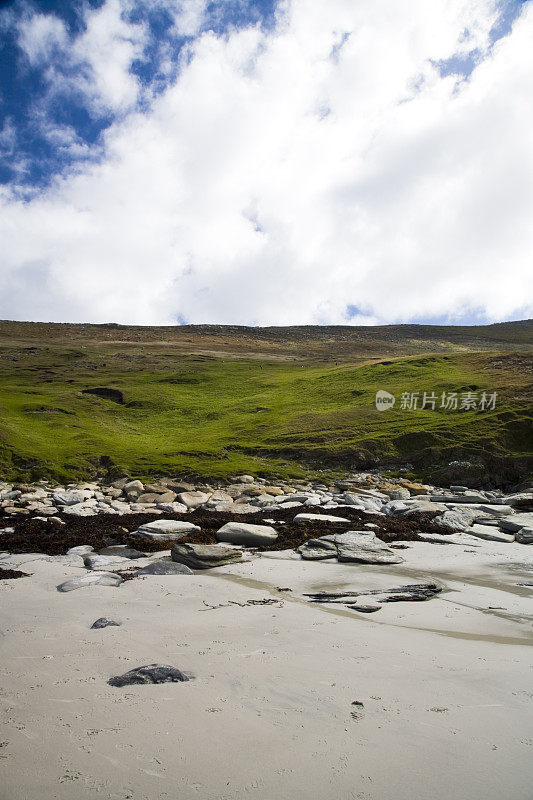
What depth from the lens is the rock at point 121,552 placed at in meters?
10.9

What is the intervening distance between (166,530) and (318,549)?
4.55 metres

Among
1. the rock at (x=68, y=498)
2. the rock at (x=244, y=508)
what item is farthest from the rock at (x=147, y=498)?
the rock at (x=244, y=508)

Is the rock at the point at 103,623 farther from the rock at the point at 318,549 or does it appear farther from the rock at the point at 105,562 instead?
the rock at the point at 318,549

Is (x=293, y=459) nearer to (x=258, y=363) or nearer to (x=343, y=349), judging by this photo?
(x=258, y=363)

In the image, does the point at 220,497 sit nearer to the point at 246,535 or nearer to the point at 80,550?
the point at 246,535

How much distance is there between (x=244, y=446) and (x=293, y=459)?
388 centimetres

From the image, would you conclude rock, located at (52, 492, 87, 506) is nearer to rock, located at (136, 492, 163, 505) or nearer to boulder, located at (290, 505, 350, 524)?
rock, located at (136, 492, 163, 505)

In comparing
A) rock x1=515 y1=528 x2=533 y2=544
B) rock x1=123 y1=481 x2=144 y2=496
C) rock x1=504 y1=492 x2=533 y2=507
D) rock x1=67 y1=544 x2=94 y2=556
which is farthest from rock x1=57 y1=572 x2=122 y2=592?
rock x1=504 y1=492 x2=533 y2=507

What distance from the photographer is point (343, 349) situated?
4424 inches

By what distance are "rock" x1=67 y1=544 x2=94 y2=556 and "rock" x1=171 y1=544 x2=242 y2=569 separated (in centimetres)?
249

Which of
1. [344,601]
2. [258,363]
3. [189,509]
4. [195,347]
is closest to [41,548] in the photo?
[189,509]

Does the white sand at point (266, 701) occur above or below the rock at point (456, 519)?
above

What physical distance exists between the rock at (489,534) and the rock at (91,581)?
10454 mm

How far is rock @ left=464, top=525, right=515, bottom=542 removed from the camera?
13070 millimetres
